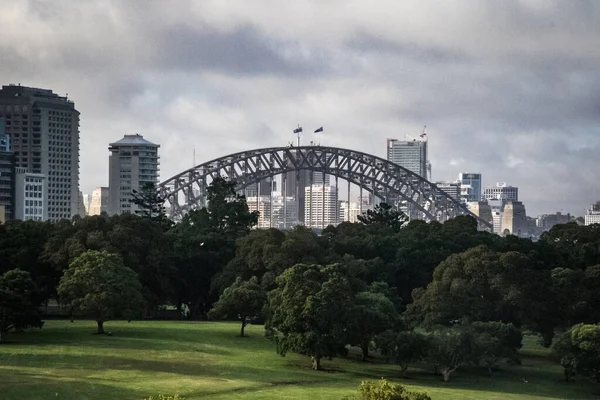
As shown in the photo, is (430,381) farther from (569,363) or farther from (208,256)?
(208,256)

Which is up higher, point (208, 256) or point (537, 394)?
point (208, 256)

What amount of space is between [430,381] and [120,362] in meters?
20.9

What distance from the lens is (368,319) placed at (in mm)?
75312

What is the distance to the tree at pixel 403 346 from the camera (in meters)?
71.8

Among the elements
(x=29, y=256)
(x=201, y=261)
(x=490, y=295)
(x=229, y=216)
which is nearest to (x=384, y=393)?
(x=490, y=295)

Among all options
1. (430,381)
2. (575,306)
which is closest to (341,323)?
(430,381)

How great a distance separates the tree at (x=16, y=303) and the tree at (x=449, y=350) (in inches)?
1137

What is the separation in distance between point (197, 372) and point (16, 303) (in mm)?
16220

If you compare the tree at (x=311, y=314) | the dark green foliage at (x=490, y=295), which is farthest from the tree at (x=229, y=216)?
the tree at (x=311, y=314)

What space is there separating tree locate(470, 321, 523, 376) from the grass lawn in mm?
1187

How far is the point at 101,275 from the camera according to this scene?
81438mm

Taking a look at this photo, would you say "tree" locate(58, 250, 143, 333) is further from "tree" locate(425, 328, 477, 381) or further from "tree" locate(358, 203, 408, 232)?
"tree" locate(358, 203, 408, 232)

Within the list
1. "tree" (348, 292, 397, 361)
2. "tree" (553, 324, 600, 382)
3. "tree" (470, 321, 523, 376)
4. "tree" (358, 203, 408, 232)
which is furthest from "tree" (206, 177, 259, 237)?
"tree" (553, 324, 600, 382)

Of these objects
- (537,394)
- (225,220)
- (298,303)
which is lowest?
(537,394)
